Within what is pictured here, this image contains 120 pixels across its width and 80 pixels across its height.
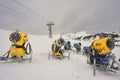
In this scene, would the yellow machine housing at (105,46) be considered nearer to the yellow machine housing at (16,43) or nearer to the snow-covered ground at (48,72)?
the snow-covered ground at (48,72)

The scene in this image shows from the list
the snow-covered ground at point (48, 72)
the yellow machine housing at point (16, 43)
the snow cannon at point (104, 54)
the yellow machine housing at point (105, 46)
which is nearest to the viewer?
the snow-covered ground at point (48, 72)

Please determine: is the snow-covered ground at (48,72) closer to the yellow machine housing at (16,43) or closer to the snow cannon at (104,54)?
the snow cannon at (104,54)

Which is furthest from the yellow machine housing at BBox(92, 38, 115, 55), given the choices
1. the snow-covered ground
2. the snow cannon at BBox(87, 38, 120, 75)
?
the snow-covered ground

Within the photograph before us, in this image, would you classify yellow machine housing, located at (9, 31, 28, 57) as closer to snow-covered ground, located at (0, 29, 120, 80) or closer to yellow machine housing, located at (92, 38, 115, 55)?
snow-covered ground, located at (0, 29, 120, 80)

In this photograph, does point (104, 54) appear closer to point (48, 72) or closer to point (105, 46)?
point (105, 46)

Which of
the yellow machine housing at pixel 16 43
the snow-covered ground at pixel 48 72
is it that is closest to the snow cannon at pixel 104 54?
the snow-covered ground at pixel 48 72

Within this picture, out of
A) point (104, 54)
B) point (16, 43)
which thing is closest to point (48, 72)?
point (104, 54)

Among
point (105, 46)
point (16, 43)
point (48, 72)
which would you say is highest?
point (16, 43)

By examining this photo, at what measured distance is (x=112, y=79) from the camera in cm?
691

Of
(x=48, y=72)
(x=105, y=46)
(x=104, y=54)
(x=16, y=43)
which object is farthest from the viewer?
(x=16, y=43)

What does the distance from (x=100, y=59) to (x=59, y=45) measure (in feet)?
20.7

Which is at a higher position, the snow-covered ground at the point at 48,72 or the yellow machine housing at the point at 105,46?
the yellow machine housing at the point at 105,46

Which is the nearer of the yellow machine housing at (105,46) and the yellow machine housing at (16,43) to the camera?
the yellow machine housing at (105,46)

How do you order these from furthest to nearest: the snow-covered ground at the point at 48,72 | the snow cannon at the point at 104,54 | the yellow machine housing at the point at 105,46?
the yellow machine housing at the point at 105,46, the snow cannon at the point at 104,54, the snow-covered ground at the point at 48,72
